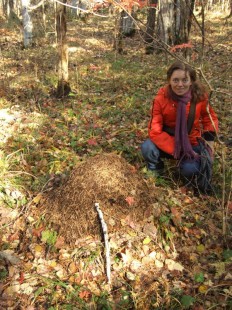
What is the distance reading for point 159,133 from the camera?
12.4ft

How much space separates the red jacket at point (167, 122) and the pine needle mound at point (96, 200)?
585 mm

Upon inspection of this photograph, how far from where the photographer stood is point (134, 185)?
349 centimetres

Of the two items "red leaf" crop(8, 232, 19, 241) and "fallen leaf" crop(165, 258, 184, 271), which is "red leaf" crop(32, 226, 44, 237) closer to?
"red leaf" crop(8, 232, 19, 241)

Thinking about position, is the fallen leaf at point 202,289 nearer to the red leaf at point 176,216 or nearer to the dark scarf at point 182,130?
the red leaf at point 176,216

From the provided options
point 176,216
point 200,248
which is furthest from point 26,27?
point 200,248

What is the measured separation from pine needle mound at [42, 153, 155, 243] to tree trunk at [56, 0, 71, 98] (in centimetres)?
342

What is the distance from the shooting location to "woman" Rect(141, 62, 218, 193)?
345cm

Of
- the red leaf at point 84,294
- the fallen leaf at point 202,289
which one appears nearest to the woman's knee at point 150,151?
the fallen leaf at point 202,289

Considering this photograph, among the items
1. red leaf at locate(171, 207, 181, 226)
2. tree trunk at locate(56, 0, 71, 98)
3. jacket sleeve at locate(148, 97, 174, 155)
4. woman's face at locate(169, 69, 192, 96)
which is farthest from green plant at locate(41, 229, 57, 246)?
tree trunk at locate(56, 0, 71, 98)

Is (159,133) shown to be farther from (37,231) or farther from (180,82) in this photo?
(37,231)

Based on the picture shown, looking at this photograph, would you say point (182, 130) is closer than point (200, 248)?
No

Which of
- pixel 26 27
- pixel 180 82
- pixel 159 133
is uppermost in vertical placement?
pixel 26 27

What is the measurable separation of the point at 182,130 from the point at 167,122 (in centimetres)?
35

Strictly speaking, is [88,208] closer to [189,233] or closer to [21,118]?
[189,233]
